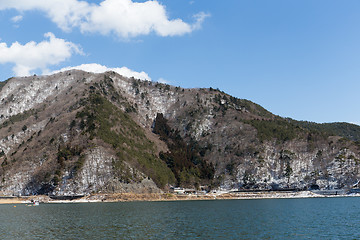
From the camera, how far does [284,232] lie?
72.8 meters

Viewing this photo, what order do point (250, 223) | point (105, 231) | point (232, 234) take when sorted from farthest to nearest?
point (250, 223), point (105, 231), point (232, 234)

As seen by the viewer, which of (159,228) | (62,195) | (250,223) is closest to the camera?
(159,228)

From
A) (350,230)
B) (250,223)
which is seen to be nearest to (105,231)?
(250,223)

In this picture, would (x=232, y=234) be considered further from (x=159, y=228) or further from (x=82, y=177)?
(x=82, y=177)

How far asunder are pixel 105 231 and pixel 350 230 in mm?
54355

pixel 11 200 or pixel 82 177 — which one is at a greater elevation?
pixel 82 177

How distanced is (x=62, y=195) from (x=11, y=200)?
3141 centimetres

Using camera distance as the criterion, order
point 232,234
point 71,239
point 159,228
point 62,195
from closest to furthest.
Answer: point 71,239
point 232,234
point 159,228
point 62,195

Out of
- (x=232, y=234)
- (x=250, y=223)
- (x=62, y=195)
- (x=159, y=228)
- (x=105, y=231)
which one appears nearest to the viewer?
(x=232, y=234)

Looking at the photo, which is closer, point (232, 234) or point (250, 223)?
point (232, 234)

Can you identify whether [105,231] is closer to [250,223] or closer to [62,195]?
[250,223]

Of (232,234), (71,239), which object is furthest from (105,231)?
(232,234)

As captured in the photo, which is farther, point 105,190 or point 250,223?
point 105,190

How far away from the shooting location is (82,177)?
199 metres
